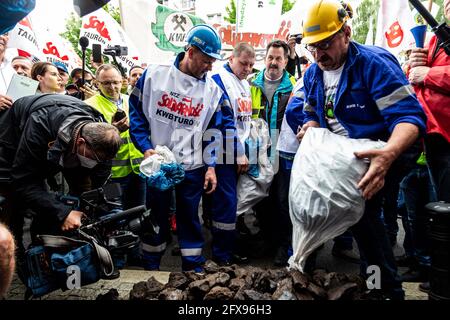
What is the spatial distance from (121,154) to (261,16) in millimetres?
4646

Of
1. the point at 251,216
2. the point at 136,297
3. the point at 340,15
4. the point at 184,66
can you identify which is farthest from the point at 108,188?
the point at 251,216

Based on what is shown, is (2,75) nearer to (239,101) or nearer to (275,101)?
(239,101)

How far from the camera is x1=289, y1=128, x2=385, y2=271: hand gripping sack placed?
6.67 ft

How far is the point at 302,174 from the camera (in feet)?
7.07

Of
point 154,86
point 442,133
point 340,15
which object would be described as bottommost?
point 442,133

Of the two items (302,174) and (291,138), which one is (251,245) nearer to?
(291,138)

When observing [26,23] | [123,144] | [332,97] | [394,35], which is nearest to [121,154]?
[123,144]

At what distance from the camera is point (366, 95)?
2225 mm

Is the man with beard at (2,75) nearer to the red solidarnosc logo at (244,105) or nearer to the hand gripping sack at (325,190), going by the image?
the red solidarnosc logo at (244,105)

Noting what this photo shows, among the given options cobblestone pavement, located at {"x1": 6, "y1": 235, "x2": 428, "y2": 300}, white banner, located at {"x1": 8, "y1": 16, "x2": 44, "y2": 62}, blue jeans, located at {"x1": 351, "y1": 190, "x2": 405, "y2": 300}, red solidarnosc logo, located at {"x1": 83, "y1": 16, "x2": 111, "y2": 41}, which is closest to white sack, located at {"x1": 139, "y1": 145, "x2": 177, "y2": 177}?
cobblestone pavement, located at {"x1": 6, "y1": 235, "x2": 428, "y2": 300}

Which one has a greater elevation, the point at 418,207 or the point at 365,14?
the point at 365,14

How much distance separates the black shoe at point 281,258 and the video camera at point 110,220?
1.55m

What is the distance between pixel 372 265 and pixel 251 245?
6.88ft

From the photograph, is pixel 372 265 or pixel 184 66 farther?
pixel 184 66
